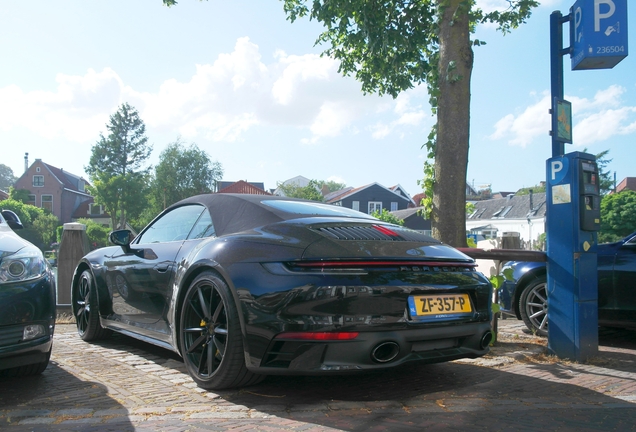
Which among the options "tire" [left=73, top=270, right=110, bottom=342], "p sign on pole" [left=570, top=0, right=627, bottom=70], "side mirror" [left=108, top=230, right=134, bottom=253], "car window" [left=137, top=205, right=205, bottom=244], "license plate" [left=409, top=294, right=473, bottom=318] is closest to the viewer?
"license plate" [left=409, top=294, right=473, bottom=318]

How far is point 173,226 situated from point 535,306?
12.6 feet

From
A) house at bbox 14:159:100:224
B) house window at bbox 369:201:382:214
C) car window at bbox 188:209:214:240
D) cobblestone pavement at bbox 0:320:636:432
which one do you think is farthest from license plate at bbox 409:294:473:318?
house at bbox 14:159:100:224

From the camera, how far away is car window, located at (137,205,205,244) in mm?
4605

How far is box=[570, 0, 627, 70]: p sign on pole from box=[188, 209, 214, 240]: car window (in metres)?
3.53

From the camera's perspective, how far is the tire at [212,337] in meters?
3.57

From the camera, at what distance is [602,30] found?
5285 millimetres

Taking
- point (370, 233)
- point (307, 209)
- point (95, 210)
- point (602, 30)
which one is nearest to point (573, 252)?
point (602, 30)

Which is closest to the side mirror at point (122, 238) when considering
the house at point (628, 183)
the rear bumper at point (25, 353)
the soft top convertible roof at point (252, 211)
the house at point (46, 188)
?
the soft top convertible roof at point (252, 211)

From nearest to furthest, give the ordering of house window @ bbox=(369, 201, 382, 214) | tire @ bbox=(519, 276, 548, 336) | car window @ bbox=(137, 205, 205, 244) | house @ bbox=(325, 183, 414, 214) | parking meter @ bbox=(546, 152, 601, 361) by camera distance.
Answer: car window @ bbox=(137, 205, 205, 244)
parking meter @ bbox=(546, 152, 601, 361)
tire @ bbox=(519, 276, 548, 336)
house @ bbox=(325, 183, 414, 214)
house window @ bbox=(369, 201, 382, 214)

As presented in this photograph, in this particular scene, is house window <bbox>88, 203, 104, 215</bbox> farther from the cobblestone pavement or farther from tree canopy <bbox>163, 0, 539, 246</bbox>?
the cobblestone pavement

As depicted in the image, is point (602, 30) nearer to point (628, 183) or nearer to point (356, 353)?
point (356, 353)

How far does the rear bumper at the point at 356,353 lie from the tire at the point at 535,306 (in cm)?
311

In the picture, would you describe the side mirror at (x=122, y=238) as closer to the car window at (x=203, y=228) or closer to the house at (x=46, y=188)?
the car window at (x=203, y=228)

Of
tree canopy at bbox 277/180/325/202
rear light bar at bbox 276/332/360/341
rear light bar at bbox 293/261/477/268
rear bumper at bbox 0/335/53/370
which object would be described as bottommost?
rear bumper at bbox 0/335/53/370
